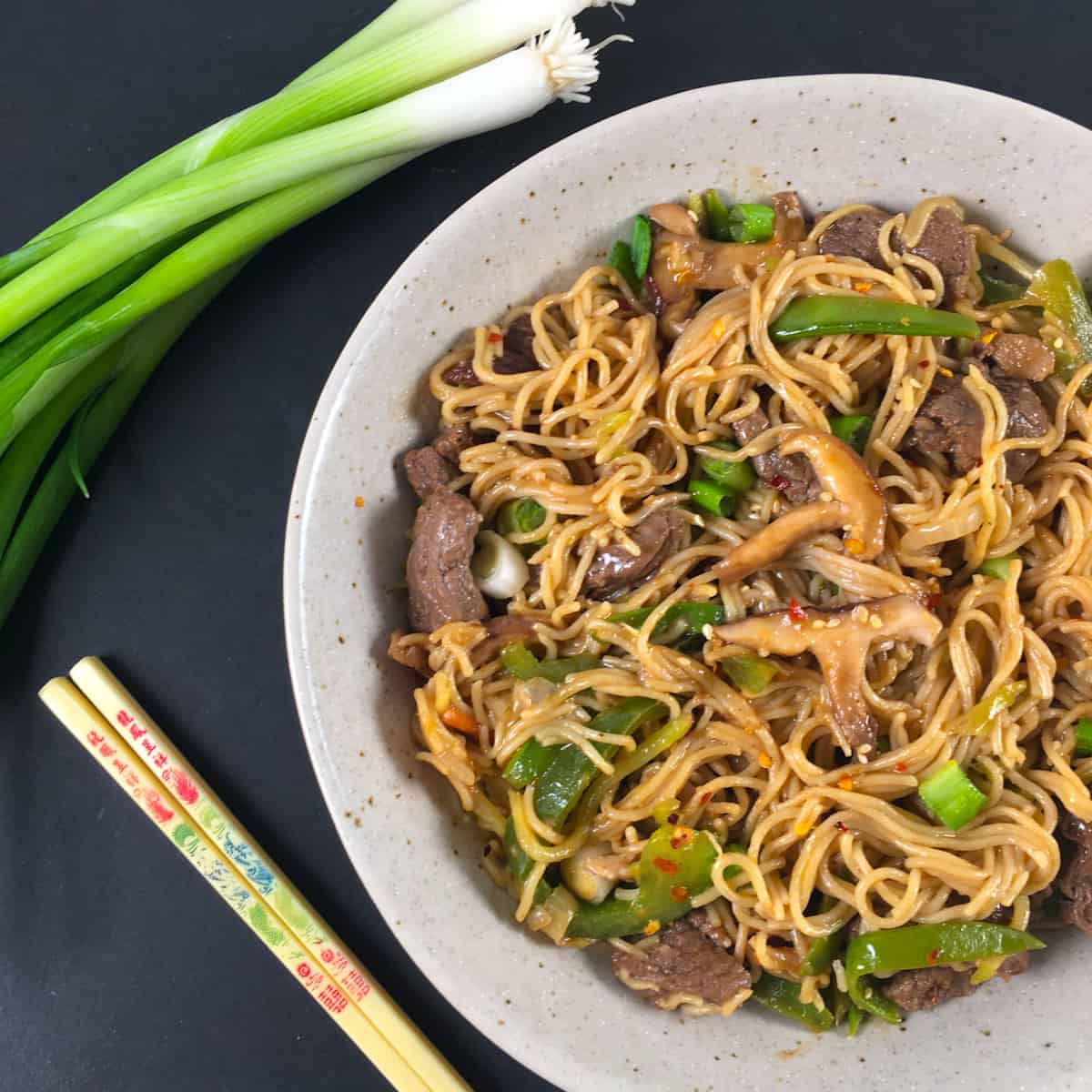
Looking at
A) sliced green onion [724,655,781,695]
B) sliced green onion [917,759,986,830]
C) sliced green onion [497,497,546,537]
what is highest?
sliced green onion [497,497,546,537]

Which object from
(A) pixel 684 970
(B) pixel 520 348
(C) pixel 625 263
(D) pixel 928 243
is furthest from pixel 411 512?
(D) pixel 928 243

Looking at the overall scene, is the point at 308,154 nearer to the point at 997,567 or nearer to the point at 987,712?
the point at 997,567

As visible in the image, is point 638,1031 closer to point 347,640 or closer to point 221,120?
point 347,640

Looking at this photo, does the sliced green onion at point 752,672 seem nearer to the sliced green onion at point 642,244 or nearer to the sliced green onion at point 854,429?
the sliced green onion at point 854,429

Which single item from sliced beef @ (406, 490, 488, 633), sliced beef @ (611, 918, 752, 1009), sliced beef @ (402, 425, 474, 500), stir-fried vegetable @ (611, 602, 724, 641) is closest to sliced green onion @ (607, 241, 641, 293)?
sliced beef @ (402, 425, 474, 500)

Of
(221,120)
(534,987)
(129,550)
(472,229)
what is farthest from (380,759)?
(221,120)

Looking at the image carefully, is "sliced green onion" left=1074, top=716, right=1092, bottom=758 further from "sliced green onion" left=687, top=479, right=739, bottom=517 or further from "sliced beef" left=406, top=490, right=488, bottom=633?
"sliced beef" left=406, top=490, right=488, bottom=633

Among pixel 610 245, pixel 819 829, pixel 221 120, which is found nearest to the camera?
pixel 819 829

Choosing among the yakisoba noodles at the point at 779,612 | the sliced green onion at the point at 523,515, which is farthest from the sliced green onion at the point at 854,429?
the sliced green onion at the point at 523,515
